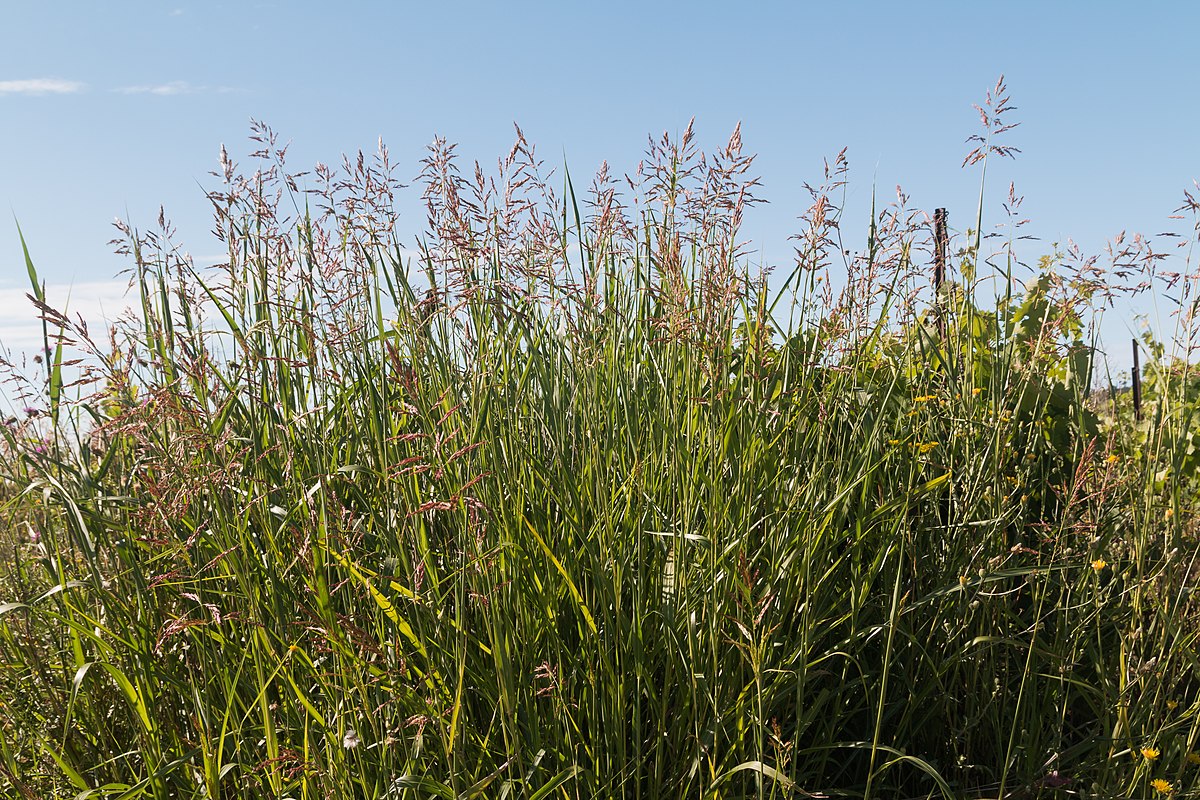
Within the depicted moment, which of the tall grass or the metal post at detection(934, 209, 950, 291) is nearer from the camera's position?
the tall grass

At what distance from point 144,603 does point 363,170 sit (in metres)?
1.15

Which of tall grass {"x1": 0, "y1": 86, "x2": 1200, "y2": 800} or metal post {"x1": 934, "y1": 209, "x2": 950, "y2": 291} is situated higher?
metal post {"x1": 934, "y1": 209, "x2": 950, "y2": 291}

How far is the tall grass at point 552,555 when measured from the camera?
1710 mm

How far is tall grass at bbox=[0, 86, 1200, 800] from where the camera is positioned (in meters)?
1.71

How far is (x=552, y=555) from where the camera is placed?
1.63 metres

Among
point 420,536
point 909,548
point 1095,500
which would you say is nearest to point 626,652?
point 420,536

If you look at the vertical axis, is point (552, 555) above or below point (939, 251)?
below

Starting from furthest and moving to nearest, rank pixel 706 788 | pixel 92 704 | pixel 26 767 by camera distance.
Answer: pixel 26 767 → pixel 92 704 → pixel 706 788

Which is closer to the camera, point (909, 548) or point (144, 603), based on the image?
point (144, 603)

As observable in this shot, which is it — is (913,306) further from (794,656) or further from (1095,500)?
(794,656)

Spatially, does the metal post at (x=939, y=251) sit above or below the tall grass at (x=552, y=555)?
above

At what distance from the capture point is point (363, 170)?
227 cm

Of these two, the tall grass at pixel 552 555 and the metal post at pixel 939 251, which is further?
the metal post at pixel 939 251

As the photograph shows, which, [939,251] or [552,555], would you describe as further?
[939,251]
